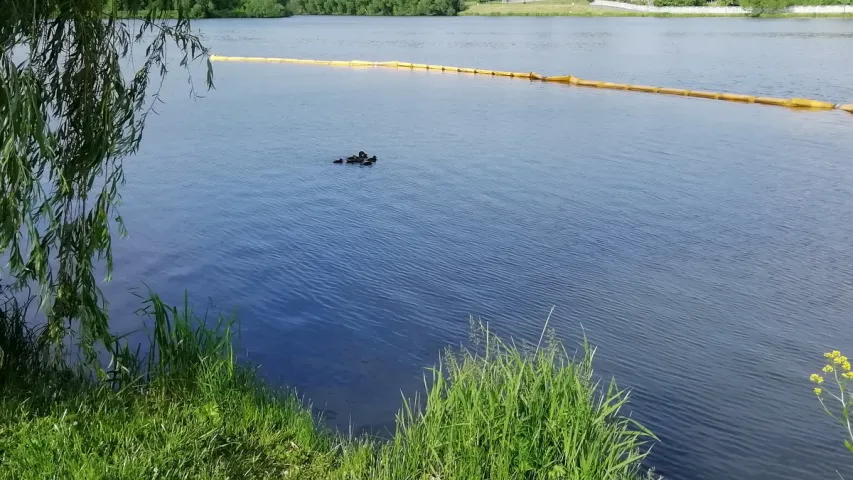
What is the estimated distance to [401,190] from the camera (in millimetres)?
13867

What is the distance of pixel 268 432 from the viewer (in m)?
5.11

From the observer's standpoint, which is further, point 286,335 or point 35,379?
point 286,335

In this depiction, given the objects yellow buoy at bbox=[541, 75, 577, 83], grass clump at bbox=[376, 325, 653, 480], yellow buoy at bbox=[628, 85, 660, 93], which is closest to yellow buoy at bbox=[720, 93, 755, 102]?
yellow buoy at bbox=[628, 85, 660, 93]

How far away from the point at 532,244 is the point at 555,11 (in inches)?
3186

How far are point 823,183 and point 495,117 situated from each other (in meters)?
9.02

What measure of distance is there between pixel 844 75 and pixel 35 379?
29.0 meters

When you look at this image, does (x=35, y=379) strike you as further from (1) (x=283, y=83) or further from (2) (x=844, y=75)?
(2) (x=844, y=75)

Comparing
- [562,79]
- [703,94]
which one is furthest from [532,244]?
[562,79]

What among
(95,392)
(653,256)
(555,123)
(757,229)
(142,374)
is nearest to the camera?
(95,392)

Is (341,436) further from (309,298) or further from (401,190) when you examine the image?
(401,190)

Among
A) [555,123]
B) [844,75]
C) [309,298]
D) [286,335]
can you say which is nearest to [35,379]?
[286,335]

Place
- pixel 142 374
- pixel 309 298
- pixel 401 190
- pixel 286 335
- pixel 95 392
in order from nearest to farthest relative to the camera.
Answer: pixel 95 392
pixel 142 374
pixel 286 335
pixel 309 298
pixel 401 190

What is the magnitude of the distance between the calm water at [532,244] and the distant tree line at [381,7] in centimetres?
6652

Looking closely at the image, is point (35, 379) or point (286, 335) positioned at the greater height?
point (35, 379)
